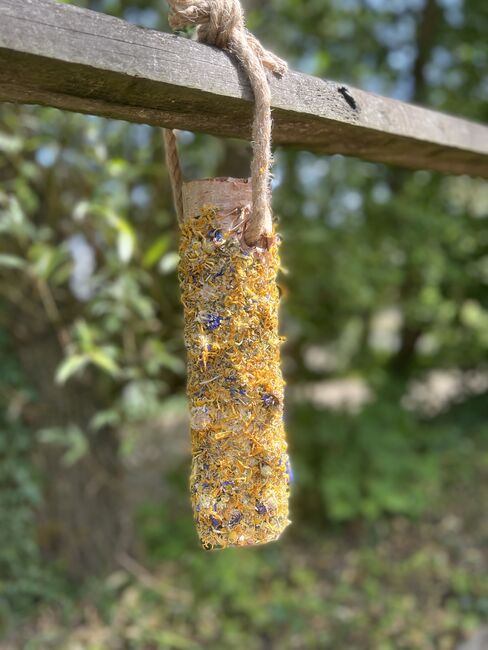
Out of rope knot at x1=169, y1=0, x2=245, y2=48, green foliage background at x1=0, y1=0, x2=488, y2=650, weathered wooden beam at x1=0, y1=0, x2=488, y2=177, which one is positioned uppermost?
rope knot at x1=169, y1=0, x2=245, y2=48

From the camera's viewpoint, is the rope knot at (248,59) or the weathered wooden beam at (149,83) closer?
the weathered wooden beam at (149,83)

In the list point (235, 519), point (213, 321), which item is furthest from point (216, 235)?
point (235, 519)

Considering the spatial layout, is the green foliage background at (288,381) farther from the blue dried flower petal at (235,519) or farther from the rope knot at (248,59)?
the blue dried flower petal at (235,519)

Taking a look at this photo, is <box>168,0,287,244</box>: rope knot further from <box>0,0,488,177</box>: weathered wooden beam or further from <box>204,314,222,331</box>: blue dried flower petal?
<box>204,314,222,331</box>: blue dried flower petal

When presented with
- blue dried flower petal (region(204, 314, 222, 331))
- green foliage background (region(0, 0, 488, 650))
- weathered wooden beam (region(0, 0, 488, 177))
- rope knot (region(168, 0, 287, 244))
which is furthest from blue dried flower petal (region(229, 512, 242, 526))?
green foliage background (region(0, 0, 488, 650))

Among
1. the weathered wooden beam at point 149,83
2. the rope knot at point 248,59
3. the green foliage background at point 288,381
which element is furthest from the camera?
the green foliage background at point 288,381

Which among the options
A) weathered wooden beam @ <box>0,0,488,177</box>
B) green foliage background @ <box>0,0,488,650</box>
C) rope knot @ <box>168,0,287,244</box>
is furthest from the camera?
green foliage background @ <box>0,0,488,650</box>

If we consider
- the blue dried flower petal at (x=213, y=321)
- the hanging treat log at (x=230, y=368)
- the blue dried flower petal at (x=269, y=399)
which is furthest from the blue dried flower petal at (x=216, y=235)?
the blue dried flower petal at (x=269, y=399)
